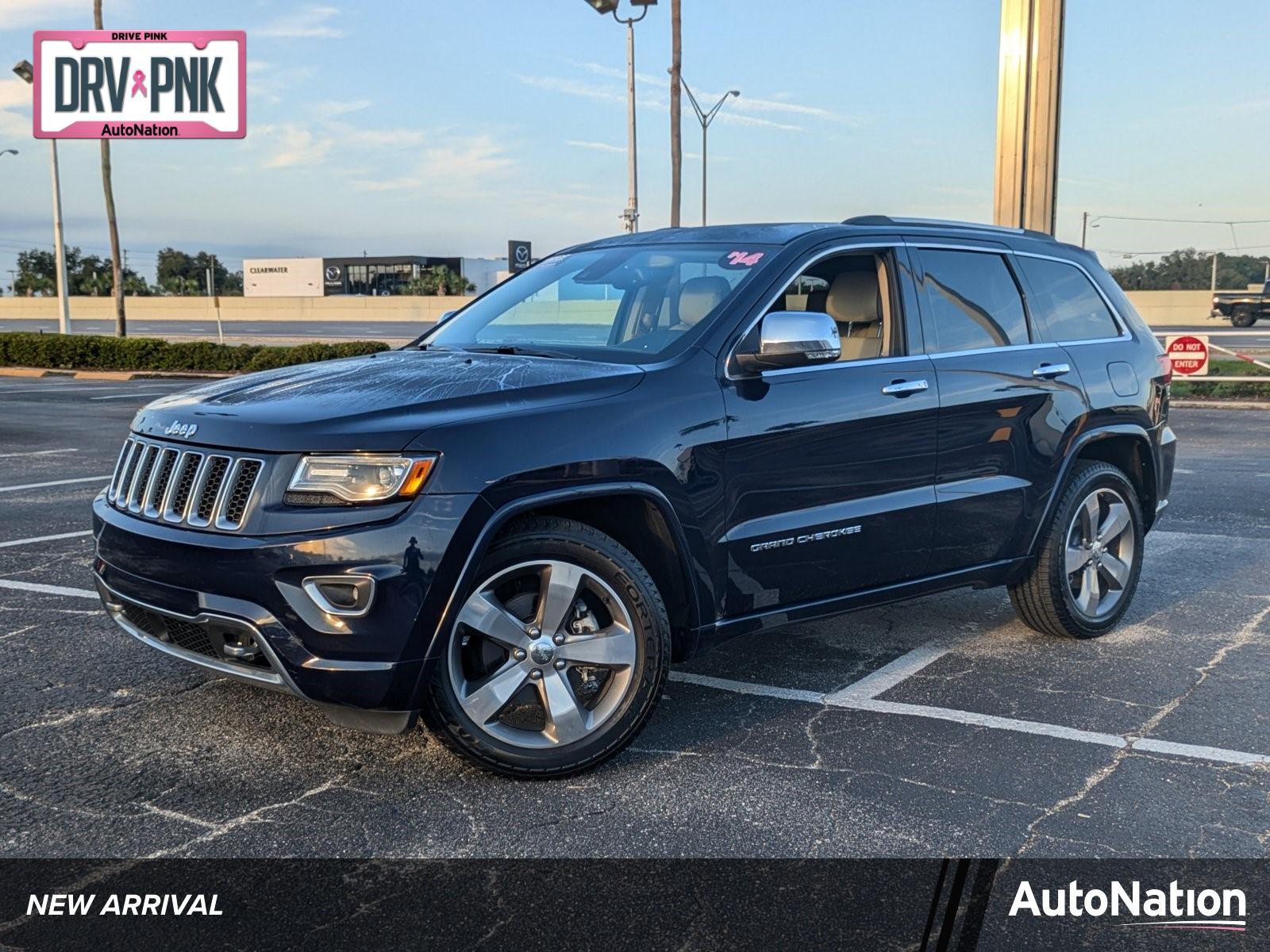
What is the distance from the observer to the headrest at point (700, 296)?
4.58 metres

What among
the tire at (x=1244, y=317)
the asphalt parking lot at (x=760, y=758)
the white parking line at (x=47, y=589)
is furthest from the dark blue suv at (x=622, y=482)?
the tire at (x=1244, y=317)

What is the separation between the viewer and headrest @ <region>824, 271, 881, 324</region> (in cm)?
502

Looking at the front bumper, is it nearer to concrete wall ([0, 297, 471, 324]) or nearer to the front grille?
the front grille

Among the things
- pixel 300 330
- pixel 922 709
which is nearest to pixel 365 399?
pixel 922 709

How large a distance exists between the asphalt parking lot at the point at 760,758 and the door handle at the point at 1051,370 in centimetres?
124

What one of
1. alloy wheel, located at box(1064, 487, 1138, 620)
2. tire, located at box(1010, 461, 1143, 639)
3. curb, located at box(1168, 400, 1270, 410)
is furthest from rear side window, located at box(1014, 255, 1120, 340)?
curb, located at box(1168, 400, 1270, 410)

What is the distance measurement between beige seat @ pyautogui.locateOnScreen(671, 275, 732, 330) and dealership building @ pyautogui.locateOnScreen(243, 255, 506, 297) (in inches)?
3261

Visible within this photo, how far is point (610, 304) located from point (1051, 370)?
2.01 meters

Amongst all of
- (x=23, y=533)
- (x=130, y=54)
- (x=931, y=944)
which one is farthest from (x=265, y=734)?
(x=130, y=54)

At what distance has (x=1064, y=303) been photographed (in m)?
5.80

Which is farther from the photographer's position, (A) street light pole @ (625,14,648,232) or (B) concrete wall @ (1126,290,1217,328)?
(B) concrete wall @ (1126,290,1217,328)

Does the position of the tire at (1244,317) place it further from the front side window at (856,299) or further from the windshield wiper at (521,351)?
the windshield wiper at (521,351)

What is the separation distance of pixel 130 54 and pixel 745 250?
27.7 m

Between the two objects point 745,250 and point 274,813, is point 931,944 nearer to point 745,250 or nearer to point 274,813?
point 274,813
